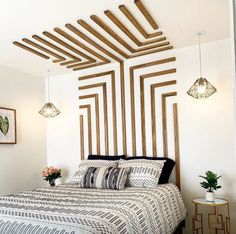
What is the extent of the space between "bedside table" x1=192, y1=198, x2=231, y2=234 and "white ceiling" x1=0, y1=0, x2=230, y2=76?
186 cm

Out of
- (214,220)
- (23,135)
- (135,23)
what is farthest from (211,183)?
(23,135)

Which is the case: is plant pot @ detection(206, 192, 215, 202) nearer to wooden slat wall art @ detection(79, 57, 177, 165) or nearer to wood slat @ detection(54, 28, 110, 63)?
wooden slat wall art @ detection(79, 57, 177, 165)

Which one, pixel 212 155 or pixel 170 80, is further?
pixel 170 80

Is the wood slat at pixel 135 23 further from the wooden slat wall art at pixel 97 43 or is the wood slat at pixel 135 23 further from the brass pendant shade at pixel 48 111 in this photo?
the brass pendant shade at pixel 48 111

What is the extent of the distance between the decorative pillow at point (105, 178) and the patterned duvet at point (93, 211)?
122mm

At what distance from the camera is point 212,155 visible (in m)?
3.19

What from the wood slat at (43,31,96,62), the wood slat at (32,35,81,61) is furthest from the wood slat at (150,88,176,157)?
the wood slat at (32,35,81,61)

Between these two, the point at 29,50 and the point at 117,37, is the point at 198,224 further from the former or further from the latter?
the point at 29,50

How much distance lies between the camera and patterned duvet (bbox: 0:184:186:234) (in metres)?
1.71

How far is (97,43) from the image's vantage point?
3.21 metres

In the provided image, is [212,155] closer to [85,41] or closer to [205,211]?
[205,211]

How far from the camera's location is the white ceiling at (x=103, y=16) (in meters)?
2.30

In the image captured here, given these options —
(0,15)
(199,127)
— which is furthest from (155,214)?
(0,15)

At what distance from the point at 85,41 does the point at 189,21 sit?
119cm
